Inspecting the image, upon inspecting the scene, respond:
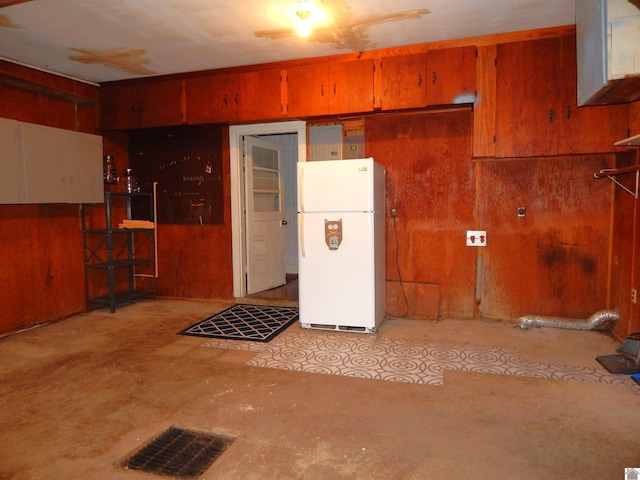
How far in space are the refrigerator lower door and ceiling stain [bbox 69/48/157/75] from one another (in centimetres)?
225

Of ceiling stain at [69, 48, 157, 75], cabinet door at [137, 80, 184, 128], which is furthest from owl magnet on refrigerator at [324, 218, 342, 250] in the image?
ceiling stain at [69, 48, 157, 75]

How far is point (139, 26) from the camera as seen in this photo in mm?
3252

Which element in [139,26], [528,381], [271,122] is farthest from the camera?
[271,122]

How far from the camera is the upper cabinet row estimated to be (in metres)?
3.68

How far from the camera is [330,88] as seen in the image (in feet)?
13.1

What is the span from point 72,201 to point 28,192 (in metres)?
0.46

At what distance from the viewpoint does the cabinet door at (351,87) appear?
152 inches

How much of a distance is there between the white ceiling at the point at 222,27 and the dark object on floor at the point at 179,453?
2709mm

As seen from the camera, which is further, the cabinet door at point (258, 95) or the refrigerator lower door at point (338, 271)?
the cabinet door at point (258, 95)

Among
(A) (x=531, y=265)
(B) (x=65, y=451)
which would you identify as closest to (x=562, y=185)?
(A) (x=531, y=265)

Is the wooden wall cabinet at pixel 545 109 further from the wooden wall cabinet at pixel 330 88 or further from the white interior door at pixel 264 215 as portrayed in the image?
the white interior door at pixel 264 215

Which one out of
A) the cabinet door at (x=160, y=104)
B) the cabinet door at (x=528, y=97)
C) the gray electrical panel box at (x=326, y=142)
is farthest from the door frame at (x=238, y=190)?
the cabinet door at (x=528, y=97)

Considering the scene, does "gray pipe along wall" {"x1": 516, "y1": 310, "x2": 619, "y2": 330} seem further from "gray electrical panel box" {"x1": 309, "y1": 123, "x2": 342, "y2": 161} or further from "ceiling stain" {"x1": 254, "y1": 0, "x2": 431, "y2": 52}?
"ceiling stain" {"x1": 254, "y1": 0, "x2": 431, "y2": 52}

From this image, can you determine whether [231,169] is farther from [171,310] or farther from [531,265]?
[531,265]
